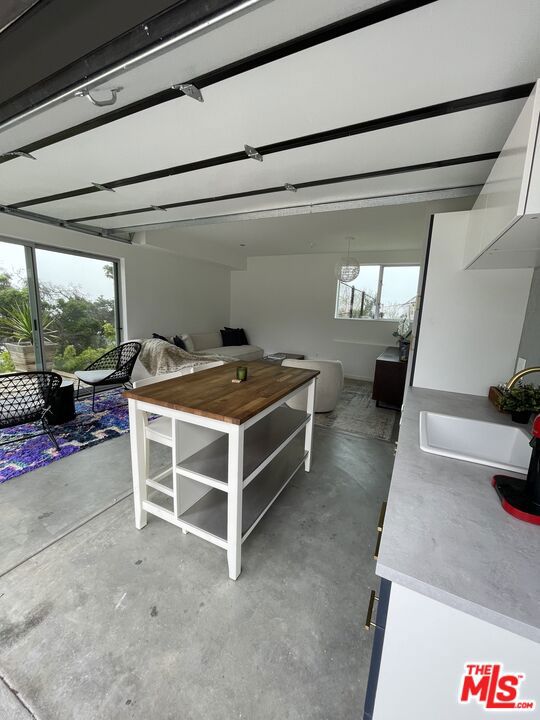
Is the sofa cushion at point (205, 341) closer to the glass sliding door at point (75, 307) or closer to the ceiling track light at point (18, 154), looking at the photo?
the glass sliding door at point (75, 307)

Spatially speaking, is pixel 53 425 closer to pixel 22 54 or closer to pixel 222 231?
pixel 22 54

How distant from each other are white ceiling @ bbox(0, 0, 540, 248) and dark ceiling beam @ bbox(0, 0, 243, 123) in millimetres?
164

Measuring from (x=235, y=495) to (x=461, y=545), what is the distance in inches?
38.6

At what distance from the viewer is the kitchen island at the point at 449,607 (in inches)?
21.5

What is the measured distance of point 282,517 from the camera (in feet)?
6.56

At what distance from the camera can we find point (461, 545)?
70 centimetres

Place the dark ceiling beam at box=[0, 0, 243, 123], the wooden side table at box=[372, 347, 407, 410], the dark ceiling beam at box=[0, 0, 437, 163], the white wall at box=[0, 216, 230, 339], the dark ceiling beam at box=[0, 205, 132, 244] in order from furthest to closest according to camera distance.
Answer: the wooden side table at box=[372, 347, 407, 410]
the white wall at box=[0, 216, 230, 339]
the dark ceiling beam at box=[0, 205, 132, 244]
the dark ceiling beam at box=[0, 0, 437, 163]
the dark ceiling beam at box=[0, 0, 243, 123]

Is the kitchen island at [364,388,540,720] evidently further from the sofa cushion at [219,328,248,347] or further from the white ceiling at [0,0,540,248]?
the sofa cushion at [219,328,248,347]

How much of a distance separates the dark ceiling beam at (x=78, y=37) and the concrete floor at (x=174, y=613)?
2.12m

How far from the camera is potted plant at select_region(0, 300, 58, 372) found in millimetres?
3416

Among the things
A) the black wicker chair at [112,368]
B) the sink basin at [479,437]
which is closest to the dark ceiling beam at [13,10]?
the sink basin at [479,437]

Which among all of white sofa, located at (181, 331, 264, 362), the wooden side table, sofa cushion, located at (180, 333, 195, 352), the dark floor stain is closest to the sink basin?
the dark floor stain

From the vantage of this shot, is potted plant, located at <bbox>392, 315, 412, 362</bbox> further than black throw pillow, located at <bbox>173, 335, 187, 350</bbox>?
No

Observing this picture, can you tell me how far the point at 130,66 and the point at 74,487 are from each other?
8.28 feet
